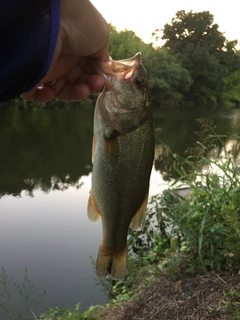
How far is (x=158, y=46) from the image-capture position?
165 ft

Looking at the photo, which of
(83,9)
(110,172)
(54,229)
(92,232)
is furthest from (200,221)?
(54,229)

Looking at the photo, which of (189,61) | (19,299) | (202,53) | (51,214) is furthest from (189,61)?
(19,299)

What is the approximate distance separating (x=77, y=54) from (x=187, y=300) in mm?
2399

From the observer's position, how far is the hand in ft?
4.33

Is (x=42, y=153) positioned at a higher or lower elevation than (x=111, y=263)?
higher

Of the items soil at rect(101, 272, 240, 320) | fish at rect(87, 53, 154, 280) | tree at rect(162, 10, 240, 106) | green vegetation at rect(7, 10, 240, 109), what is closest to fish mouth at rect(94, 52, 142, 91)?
fish at rect(87, 53, 154, 280)

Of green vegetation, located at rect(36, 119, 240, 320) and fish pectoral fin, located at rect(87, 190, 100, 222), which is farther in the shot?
green vegetation, located at rect(36, 119, 240, 320)

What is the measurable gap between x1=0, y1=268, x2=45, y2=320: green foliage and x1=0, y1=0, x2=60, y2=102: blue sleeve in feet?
11.5

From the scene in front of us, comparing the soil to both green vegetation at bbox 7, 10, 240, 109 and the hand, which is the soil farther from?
green vegetation at bbox 7, 10, 240, 109

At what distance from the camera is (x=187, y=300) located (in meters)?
3.15

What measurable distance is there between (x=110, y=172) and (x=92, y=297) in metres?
3.40

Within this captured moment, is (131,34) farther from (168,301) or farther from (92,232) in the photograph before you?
(168,301)

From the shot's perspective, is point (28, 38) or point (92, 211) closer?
point (28, 38)

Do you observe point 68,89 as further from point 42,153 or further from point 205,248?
point 42,153
